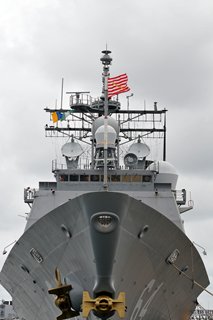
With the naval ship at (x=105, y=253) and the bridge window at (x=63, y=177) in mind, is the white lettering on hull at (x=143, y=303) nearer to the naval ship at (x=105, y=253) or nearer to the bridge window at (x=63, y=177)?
the naval ship at (x=105, y=253)

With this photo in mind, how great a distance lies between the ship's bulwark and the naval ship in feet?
0.08

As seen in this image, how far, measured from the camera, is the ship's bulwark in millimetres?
18641

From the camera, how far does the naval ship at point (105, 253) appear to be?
18.6 metres

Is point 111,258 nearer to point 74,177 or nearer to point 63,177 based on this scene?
point 74,177

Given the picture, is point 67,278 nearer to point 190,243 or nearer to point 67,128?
point 190,243

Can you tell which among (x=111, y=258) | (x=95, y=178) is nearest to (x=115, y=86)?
(x=95, y=178)

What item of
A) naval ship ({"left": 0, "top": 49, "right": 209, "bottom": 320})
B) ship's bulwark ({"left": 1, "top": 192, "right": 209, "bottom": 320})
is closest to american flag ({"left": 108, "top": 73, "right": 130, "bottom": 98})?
naval ship ({"left": 0, "top": 49, "right": 209, "bottom": 320})

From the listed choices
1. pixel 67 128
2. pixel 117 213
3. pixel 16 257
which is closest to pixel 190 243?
pixel 117 213

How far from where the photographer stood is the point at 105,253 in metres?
18.6

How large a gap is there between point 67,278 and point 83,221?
1.87 m

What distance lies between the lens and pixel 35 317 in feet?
74.9

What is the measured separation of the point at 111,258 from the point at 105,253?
8.2 inches

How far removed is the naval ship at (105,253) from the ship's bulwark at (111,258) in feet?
0.08

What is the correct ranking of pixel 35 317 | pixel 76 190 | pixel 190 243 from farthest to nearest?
pixel 76 190
pixel 35 317
pixel 190 243
